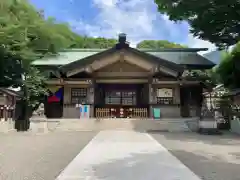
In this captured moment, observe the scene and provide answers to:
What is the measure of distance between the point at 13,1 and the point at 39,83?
233 inches

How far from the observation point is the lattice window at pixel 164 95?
19938mm

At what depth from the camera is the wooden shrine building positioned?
19469mm

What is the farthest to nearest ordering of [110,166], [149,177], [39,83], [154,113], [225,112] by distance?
[154,113] < [39,83] < [225,112] < [110,166] < [149,177]

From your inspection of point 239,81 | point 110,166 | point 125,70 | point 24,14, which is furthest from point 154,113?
point 110,166

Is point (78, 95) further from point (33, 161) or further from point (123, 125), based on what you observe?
point (33, 161)

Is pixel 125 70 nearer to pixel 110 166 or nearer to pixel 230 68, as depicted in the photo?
pixel 230 68

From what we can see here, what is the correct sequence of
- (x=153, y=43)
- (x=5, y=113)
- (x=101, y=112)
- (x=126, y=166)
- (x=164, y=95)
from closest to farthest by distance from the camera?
1. (x=126, y=166)
2. (x=5, y=113)
3. (x=101, y=112)
4. (x=164, y=95)
5. (x=153, y=43)

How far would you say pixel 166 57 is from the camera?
78.6 ft

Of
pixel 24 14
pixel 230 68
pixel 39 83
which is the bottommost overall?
pixel 39 83

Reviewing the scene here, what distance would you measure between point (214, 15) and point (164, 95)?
12.2m

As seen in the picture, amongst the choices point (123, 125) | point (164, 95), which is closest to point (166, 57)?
point (164, 95)

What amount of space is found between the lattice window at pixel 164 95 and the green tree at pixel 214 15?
7.68 meters

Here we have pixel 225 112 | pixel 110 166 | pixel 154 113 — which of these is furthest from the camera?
pixel 154 113

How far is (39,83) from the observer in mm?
17844
